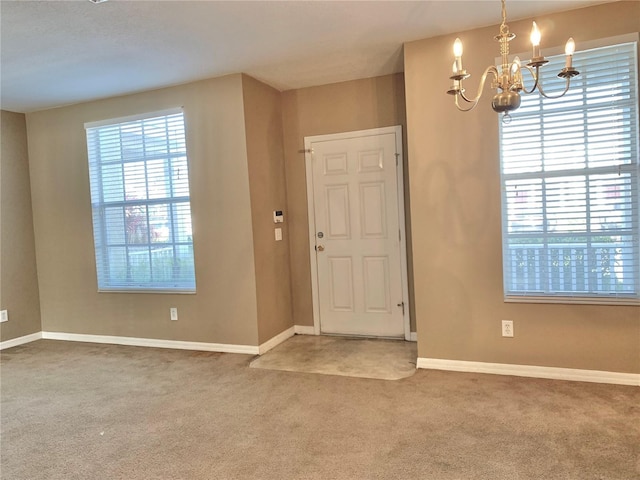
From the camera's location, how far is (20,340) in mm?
4840

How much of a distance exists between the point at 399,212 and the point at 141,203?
2627mm

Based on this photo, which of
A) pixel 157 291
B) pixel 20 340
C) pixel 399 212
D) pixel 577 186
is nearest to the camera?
pixel 577 186

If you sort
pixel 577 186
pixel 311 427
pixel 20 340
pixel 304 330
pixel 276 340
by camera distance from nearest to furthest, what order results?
1. pixel 311 427
2. pixel 577 186
3. pixel 276 340
4. pixel 304 330
5. pixel 20 340

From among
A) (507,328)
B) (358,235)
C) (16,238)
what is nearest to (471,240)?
(507,328)

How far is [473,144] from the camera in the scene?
3.24 metres

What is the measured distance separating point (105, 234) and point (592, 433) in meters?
4.62

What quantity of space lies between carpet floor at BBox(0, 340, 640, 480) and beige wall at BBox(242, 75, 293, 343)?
0.81m

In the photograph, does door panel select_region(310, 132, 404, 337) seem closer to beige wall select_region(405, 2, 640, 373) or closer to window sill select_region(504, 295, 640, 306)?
beige wall select_region(405, 2, 640, 373)

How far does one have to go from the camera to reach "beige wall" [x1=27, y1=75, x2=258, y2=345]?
4.02m

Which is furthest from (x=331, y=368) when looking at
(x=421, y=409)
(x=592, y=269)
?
(x=592, y=269)

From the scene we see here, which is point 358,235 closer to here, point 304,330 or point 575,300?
point 304,330

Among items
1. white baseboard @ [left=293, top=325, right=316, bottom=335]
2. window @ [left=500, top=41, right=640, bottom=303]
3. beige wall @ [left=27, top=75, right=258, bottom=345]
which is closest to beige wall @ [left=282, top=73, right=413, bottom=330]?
white baseboard @ [left=293, top=325, right=316, bottom=335]

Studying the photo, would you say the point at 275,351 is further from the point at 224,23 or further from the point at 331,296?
Answer: the point at 224,23

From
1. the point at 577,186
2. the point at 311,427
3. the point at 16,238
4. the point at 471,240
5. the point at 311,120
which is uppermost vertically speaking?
the point at 311,120
